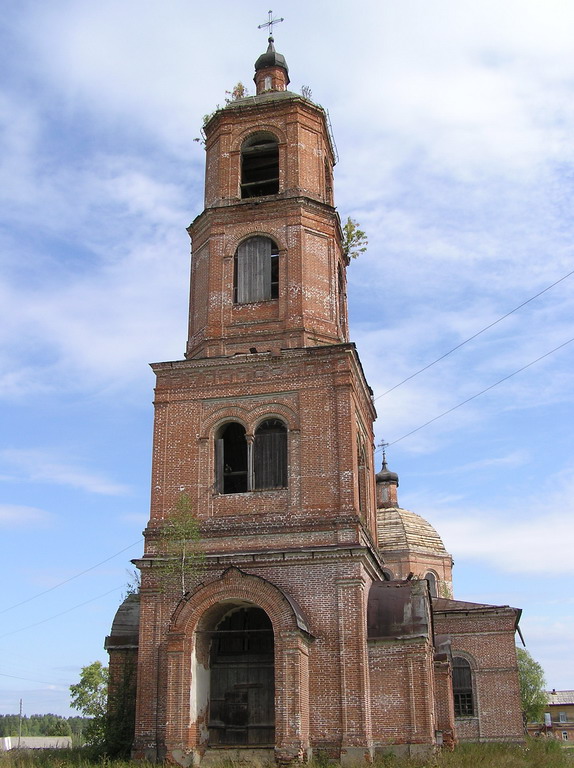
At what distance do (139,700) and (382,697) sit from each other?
484cm

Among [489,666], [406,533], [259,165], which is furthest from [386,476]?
[259,165]

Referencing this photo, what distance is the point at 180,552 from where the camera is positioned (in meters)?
17.4

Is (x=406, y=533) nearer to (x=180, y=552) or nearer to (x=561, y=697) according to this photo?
(x=180, y=552)

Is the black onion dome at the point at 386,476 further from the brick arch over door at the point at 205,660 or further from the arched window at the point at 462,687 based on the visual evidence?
the brick arch over door at the point at 205,660

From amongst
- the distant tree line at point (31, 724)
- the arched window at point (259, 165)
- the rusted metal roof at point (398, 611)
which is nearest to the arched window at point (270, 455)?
the rusted metal roof at point (398, 611)

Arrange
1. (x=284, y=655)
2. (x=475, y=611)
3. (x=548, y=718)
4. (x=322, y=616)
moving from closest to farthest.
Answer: (x=284, y=655)
(x=322, y=616)
(x=475, y=611)
(x=548, y=718)

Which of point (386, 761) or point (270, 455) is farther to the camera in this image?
point (270, 455)

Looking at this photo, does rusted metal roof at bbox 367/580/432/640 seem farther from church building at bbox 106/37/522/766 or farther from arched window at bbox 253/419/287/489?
arched window at bbox 253/419/287/489

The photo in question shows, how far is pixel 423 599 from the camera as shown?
56.0ft

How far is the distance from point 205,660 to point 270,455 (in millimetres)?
4508

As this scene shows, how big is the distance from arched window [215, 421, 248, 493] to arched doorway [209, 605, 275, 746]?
2.86 m

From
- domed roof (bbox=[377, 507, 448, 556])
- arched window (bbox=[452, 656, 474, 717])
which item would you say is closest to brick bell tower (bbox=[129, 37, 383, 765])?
arched window (bbox=[452, 656, 474, 717])

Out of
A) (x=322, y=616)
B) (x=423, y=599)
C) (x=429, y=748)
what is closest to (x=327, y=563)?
(x=322, y=616)

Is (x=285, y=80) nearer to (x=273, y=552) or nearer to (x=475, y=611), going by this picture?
(x=273, y=552)
